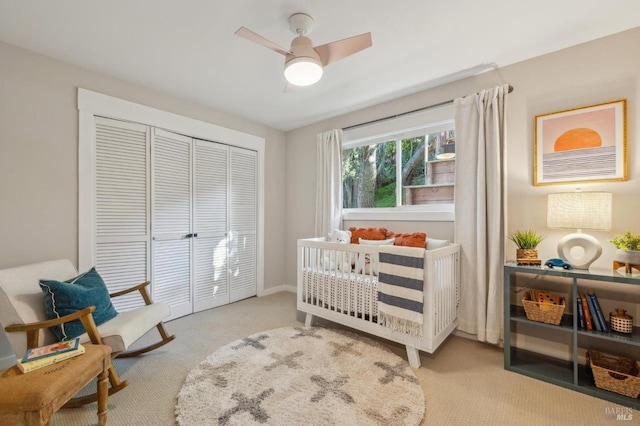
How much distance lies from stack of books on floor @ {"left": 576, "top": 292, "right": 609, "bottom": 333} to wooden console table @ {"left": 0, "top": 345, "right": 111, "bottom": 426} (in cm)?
302

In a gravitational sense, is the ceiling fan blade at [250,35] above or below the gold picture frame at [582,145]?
above

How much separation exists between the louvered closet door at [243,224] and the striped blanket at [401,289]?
2.16m

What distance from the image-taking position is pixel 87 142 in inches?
99.4

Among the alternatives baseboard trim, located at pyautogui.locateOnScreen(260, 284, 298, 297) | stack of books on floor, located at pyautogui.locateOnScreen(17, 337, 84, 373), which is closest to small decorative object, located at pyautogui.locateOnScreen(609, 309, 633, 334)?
stack of books on floor, located at pyautogui.locateOnScreen(17, 337, 84, 373)

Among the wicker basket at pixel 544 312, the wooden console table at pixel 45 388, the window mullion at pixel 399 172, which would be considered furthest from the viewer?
the window mullion at pixel 399 172

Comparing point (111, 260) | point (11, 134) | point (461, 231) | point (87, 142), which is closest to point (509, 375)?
point (461, 231)

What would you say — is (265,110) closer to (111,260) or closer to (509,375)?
(111,260)

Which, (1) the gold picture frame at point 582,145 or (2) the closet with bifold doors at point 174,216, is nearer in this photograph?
(1) the gold picture frame at point 582,145

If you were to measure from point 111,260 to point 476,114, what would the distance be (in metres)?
3.68

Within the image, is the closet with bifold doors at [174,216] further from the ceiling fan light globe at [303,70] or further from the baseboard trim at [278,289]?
the ceiling fan light globe at [303,70]

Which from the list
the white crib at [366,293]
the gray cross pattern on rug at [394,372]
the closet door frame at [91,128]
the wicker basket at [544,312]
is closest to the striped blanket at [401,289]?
the white crib at [366,293]

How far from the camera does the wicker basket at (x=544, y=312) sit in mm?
1987

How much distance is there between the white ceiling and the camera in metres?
1.77

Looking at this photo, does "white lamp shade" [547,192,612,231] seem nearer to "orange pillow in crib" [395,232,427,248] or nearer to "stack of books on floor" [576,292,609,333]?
"stack of books on floor" [576,292,609,333]
